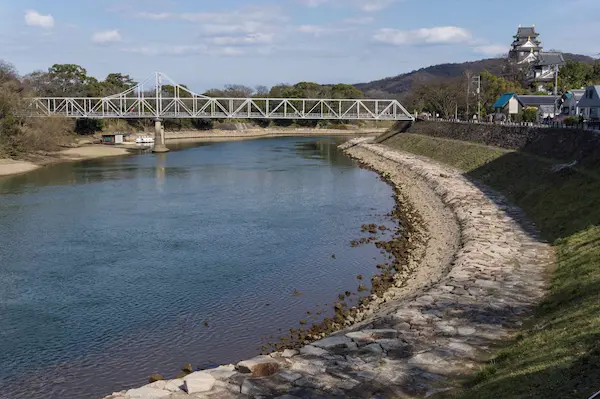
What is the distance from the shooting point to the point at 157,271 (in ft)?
66.3

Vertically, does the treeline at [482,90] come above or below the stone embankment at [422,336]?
above

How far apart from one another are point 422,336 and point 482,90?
66313 millimetres

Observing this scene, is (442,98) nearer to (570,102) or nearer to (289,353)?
(570,102)

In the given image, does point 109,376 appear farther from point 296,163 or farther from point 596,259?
point 296,163

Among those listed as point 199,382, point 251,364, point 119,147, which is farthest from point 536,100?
point 199,382

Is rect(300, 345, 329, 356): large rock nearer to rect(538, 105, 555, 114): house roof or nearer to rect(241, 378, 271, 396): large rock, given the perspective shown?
rect(241, 378, 271, 396): large rock

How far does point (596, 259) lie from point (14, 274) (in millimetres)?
17809

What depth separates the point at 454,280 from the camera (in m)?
16.6

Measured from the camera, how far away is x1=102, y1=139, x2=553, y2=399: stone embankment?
10445mm

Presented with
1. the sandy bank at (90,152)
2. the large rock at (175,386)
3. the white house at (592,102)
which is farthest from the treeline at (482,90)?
the large rock at (175,386)

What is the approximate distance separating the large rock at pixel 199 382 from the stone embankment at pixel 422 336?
18 mm

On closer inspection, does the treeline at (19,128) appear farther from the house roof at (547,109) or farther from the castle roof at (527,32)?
the castle roof at (527,32)

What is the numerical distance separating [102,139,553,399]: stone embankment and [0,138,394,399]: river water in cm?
218

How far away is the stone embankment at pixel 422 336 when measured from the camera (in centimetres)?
1045
